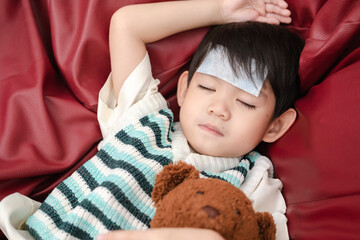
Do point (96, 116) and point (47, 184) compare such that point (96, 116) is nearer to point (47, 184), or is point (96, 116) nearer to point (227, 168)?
point (47, 184)

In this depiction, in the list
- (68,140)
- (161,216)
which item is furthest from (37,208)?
(161,216)

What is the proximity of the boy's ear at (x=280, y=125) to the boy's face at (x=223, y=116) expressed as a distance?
0.16 feet

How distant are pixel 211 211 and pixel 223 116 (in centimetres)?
43

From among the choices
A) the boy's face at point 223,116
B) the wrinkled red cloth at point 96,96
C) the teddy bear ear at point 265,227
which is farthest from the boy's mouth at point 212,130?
the teddy bear ear at point 265,227

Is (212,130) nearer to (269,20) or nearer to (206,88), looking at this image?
(206,88)

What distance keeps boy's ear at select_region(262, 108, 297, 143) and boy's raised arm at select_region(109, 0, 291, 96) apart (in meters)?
0.32

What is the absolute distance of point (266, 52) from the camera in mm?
1053

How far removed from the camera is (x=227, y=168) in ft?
3.58

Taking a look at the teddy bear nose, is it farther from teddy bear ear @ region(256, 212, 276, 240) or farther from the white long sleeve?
the white long sleeve

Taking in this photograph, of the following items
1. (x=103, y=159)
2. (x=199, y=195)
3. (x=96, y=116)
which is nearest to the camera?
(x=199, y=195)

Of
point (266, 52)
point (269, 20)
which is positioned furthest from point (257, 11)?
point (266, 52)

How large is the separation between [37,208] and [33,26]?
55cm

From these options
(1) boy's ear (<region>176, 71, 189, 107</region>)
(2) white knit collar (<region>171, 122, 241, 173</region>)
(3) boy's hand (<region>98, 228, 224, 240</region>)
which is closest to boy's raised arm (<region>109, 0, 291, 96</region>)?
(1) boy's ear (<region>176, 71, 189, 107</region>)

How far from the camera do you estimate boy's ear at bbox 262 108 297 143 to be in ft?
3.57
